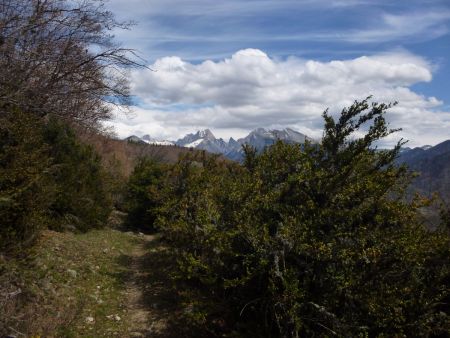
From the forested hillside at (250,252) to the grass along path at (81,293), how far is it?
34 millimetres

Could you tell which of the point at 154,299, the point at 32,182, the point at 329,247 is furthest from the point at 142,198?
the point at 329,247

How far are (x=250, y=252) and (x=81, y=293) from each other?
12.1 feet

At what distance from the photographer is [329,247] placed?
5461 millimetres

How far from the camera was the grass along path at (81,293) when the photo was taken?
603 centimetres

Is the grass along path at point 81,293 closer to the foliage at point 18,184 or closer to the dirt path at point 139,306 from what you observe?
the dirt path at point 139,306

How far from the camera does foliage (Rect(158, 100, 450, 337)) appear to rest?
526 centimetres

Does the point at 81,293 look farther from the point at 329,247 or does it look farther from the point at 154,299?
the point at 329,247

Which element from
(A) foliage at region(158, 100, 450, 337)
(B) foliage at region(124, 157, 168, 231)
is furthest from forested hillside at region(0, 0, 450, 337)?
(B) foliage at region(124, 157, 168, 231)

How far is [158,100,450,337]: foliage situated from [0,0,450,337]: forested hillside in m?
0.02

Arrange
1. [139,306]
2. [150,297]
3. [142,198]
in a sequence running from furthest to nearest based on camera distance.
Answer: [142,198] < [150,297] < [139,306]

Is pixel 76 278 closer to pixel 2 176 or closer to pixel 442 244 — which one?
pixel 2 176

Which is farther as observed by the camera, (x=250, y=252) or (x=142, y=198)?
(x=142, y=198)

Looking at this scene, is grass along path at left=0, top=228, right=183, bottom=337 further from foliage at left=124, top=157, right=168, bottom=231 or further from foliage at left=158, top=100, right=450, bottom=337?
foliage at left=124, top=157, right=168, bottom=231

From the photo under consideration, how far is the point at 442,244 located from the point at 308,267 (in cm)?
200
